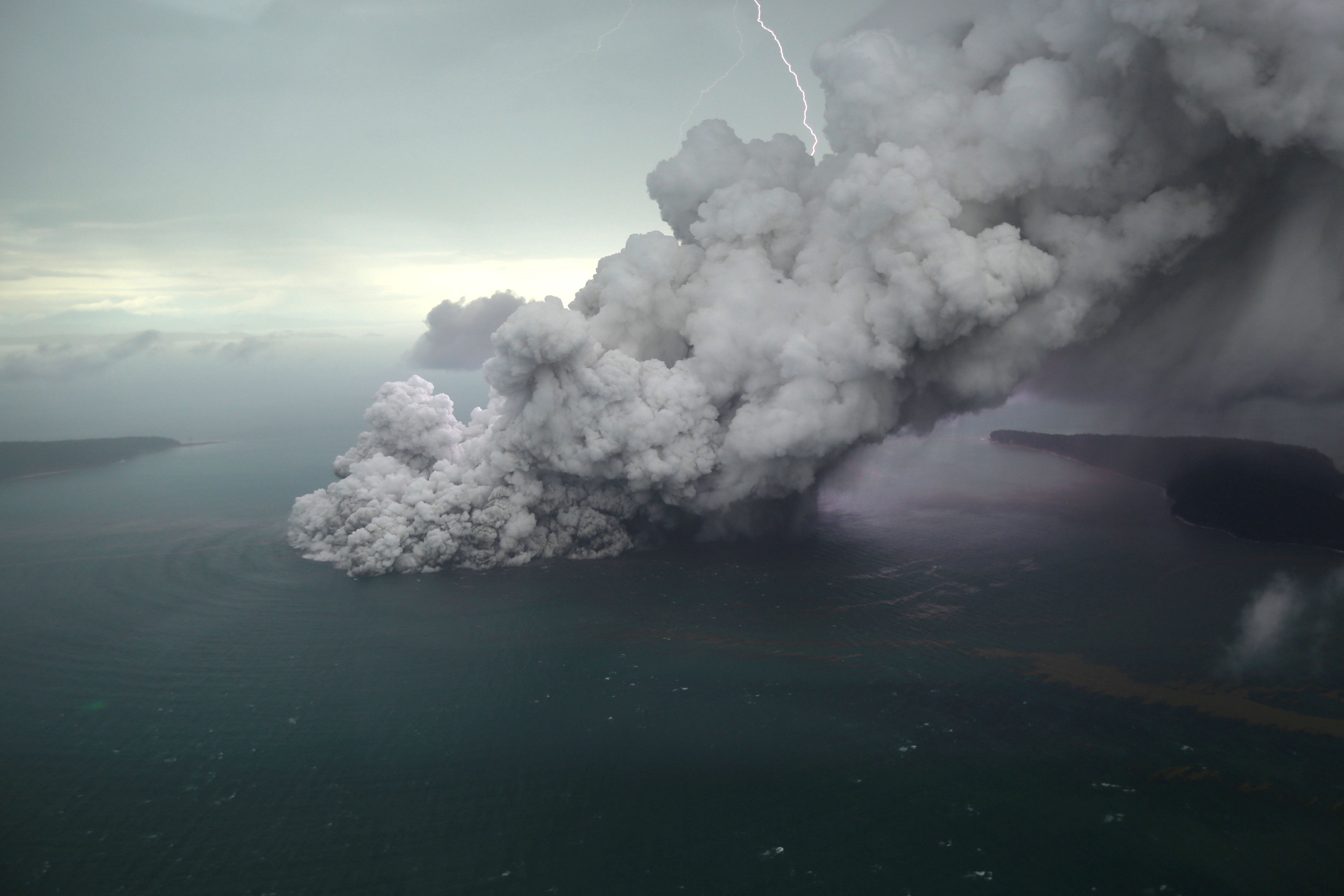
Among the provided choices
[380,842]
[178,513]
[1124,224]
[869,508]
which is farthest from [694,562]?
[178,513]

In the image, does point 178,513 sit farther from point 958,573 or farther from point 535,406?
point 958,573

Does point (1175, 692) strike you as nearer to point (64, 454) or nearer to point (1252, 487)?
point (1252, 487)

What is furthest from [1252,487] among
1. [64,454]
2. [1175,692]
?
[64,454]

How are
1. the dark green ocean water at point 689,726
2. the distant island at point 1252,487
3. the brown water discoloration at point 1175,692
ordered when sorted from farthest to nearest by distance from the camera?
the distant island at point 1252,487
the brown water discoloration at point 1175,692
the dark green ocean water at point 689,726

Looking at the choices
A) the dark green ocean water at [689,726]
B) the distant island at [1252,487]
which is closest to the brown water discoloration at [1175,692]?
the dark green ocean water at [689,726]

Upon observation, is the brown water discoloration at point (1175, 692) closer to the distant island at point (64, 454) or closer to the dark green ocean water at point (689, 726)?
the dark green ocean water at point (689, 726)

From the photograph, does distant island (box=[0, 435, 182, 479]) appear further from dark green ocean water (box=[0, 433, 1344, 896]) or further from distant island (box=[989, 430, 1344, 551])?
distant island (box=[989, 430, 1344, 551])

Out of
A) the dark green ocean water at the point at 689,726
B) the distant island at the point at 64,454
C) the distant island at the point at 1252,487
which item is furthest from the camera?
the distant island at the point at 64,454
